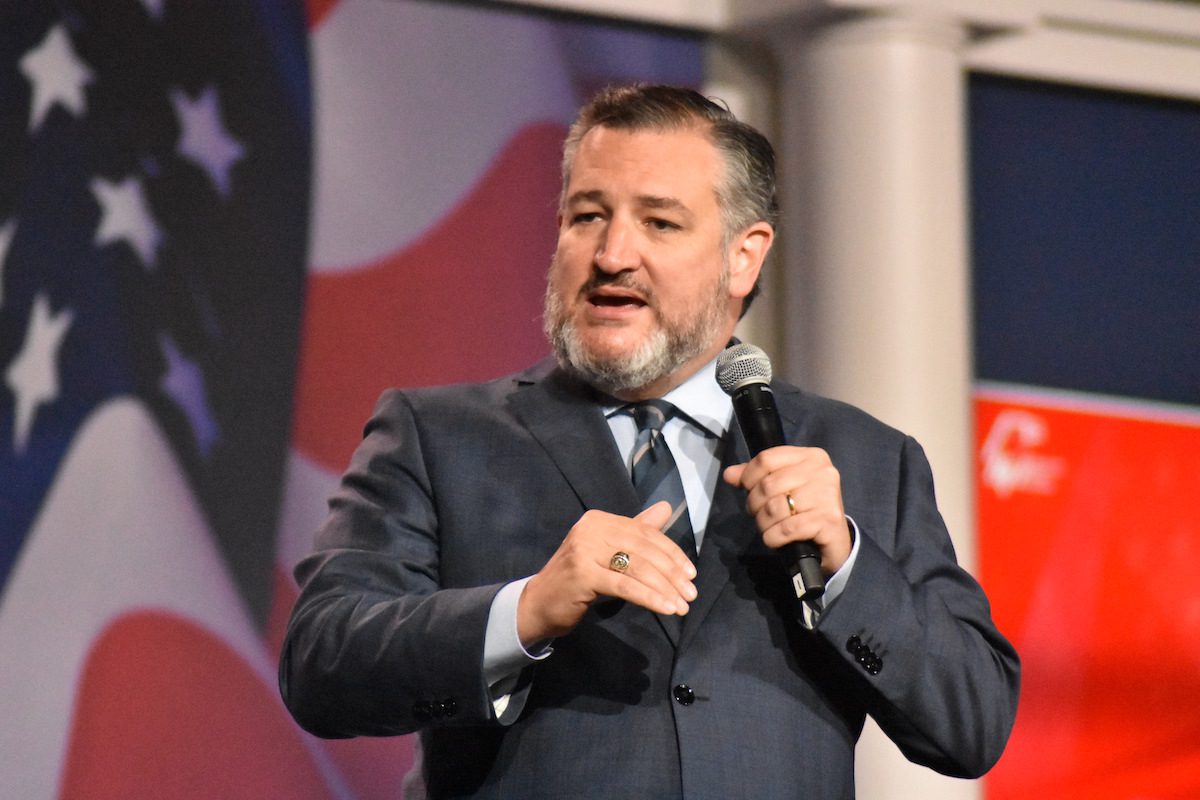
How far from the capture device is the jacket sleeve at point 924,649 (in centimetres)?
166

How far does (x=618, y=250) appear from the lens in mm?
1873

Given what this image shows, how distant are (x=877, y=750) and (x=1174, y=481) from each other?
1157 mm

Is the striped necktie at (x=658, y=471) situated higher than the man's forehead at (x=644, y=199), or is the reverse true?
the man's forehead at (x=644, y=199)

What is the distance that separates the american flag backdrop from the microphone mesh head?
1.59m

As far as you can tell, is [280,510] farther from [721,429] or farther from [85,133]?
[721,429]

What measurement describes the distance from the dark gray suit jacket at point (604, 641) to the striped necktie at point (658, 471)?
0.11 ft

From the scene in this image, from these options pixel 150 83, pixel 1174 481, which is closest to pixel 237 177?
pixel 150 83

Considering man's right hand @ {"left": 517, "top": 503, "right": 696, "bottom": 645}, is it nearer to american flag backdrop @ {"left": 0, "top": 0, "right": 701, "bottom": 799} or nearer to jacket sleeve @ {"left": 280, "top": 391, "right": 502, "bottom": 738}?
jacket sleeve @ {"left": 280, "top": 391, "right": 502, "bottom": 738}

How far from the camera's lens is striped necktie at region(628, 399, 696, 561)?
1813 mm

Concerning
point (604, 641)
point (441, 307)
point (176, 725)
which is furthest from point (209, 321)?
point (604, 641)

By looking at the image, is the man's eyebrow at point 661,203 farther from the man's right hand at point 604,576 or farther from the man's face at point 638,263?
the man's right hand at point 604,576

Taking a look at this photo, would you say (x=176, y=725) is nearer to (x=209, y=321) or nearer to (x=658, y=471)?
(x=209, y=321)

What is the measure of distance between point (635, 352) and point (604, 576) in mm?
444

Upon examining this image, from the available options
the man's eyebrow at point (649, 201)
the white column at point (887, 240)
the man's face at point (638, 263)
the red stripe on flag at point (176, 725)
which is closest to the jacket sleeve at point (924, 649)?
the man's face at point (638, 263)
